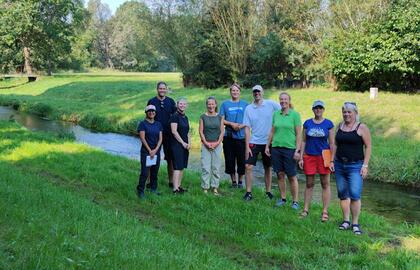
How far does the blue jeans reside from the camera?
24.8 feet

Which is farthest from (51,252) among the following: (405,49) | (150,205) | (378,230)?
(405,49)

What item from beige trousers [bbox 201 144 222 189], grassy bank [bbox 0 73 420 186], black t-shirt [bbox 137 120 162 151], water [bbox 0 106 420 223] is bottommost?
water [bbox 0 106 420 223]

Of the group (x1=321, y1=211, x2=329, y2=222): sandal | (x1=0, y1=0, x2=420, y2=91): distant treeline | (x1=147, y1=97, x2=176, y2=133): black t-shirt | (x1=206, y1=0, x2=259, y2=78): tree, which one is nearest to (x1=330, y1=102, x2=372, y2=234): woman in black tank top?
(x1=321, y1=211, x2=329, y2=222): sandal

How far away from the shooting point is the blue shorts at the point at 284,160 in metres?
8.78

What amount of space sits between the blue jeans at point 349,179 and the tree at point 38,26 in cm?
5410

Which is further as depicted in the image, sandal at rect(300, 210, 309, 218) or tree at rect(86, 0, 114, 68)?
tree at rect(86, 0, 114, 68)

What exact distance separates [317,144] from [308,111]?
14.2 metres

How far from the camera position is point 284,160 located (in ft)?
29.0

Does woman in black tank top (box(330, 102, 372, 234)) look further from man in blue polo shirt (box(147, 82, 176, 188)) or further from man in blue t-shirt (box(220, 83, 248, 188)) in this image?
man in blue polo shirt (box(147, 82, 176, 188))

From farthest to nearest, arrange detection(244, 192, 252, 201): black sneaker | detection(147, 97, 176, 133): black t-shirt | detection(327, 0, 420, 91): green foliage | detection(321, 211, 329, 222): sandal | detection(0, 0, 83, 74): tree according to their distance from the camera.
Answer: detection(0, 0, 83, 74): tree
detection(327, 0, 420, 91): green foliage
detection(147, 97, 176, 133): black t-shirt
detection(244, 192, 252, 201): black sneaker
detection(321, 211, 329, 222): sandal

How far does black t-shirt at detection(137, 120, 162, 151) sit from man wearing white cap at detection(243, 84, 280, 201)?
5.78ft

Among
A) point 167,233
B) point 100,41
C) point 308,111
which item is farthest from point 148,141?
point 100,41

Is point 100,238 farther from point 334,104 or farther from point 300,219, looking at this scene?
point 334,104

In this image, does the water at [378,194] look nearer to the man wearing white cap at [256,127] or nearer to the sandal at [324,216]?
the man wearing white cap at [256,127]
